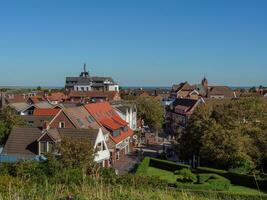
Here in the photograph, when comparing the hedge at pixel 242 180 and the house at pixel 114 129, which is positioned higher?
the house at pixel 114 129

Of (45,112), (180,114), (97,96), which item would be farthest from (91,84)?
(45,112)

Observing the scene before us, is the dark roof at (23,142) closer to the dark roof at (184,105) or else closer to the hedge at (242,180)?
the hedge at (242,180)

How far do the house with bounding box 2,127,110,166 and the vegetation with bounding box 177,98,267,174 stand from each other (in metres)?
10.8

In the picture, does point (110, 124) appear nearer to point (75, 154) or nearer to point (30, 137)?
point (30, 137)

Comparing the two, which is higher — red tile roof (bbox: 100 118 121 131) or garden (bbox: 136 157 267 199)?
red tile roof (bbox: 100 118 121 131)

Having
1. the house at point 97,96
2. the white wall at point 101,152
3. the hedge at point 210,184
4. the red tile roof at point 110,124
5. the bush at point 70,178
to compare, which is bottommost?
the hedge at point 210,184

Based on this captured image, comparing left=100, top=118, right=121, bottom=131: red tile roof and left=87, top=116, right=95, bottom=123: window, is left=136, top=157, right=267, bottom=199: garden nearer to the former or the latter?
left=100, top=118, right=121, bottom=131: red tile roof

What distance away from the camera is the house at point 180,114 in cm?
8556

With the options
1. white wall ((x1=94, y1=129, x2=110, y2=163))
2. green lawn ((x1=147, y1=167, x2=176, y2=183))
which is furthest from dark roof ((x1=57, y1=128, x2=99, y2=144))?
green lawn ((x1=147, y1=167, x2=176, y2=183))

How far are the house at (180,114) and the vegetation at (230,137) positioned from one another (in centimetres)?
3409

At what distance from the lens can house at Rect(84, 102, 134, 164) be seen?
51.3m

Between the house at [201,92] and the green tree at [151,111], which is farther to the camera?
the house at [201,92]

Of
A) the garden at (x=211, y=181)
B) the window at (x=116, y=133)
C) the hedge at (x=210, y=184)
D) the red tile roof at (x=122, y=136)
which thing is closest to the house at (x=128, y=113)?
the red tile roof at (x=122, y=136)

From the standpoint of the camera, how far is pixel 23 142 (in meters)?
41.7
